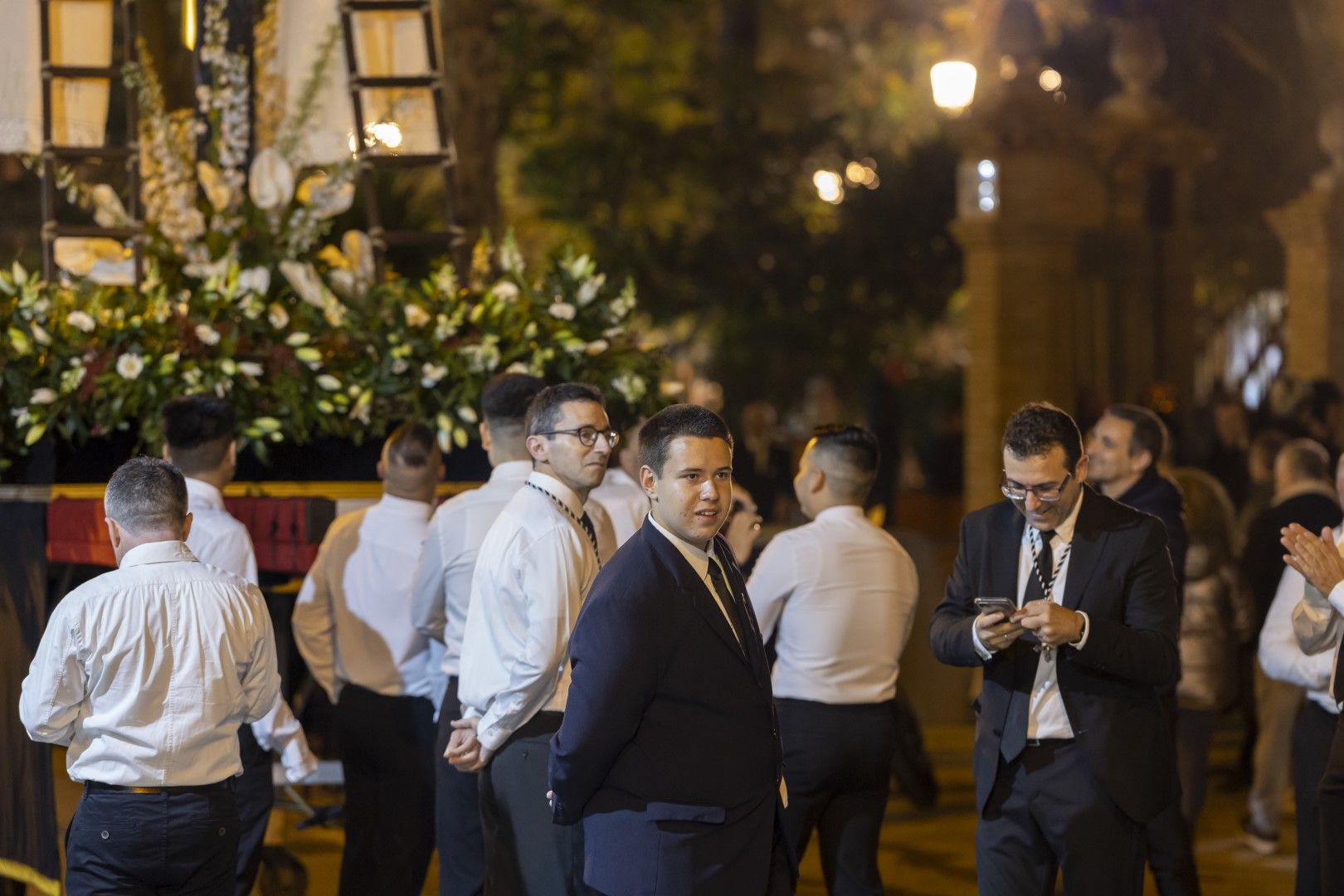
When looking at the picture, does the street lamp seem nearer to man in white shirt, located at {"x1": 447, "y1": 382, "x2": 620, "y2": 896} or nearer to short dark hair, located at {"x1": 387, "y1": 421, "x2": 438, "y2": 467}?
short dark hair, located at {"x1": 387, "y1": 421, "x2": 438, "y2": 467}

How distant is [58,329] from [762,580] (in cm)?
317

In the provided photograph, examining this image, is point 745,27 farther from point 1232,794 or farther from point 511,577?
point 511,577

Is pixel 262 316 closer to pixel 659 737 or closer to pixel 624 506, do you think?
pixel 624 506

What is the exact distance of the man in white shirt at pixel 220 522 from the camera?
5922 mm

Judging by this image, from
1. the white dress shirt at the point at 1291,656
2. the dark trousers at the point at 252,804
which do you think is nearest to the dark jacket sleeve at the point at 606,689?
the dark trousers at the point at 252,804

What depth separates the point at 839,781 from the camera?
225 inches

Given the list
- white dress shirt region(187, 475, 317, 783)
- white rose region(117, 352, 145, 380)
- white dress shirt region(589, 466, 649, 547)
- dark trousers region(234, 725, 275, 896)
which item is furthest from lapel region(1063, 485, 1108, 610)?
white rose region(117, 352, 145, 380)

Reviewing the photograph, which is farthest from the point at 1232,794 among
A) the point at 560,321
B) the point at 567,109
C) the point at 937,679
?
the point at 567,109

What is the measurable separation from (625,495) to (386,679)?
107 centimetres

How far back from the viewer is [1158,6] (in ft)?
50.0

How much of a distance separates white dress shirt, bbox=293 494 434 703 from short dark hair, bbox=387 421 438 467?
0.48ft

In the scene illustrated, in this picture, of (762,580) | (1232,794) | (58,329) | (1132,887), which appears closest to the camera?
(1132,887)

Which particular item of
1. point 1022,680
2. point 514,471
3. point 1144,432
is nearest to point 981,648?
point 1022,680

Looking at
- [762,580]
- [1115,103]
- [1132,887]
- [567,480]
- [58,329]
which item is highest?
[1115,103]
